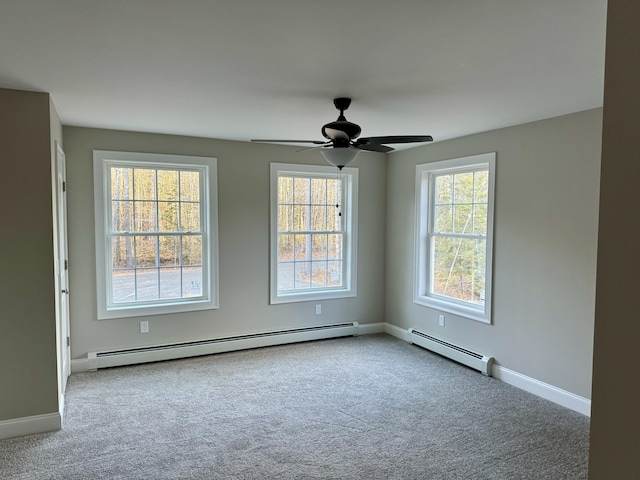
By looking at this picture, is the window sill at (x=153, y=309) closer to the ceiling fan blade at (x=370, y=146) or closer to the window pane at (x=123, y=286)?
the window pane at (x=123, y=286)

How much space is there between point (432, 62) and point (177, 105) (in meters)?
1.99

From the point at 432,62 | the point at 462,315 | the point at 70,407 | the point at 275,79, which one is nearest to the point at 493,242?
→ the point at 462,315

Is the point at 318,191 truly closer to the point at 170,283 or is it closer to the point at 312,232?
the point at 312,232

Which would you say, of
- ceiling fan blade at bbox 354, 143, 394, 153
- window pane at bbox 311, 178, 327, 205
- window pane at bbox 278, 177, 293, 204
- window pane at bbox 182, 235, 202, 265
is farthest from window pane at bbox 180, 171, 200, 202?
ceiling fan blade at bbox 354, 143, 394, 153

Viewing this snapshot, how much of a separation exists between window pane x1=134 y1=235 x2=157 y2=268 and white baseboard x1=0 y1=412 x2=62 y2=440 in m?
1.82

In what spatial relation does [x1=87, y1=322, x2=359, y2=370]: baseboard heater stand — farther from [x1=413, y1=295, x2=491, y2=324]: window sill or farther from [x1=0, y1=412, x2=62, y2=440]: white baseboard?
[x1=0, y1=412, x2=62, y2=440]: white baseboard

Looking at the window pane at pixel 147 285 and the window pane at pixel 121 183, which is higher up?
the window pane at pixel 121 183

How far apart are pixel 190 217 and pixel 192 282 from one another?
739 millimetres

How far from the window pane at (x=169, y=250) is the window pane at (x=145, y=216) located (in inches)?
6.6

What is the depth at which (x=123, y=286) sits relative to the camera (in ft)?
15.0

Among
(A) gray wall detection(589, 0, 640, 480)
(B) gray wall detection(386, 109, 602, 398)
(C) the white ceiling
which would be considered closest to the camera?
(A) gray wall detection(589, 0, 640, 480)

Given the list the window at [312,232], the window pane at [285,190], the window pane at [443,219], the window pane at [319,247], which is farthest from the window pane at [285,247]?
the window pane at [443,219]

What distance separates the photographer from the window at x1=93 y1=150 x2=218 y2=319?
439cm

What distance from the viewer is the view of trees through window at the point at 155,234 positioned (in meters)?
4.50
